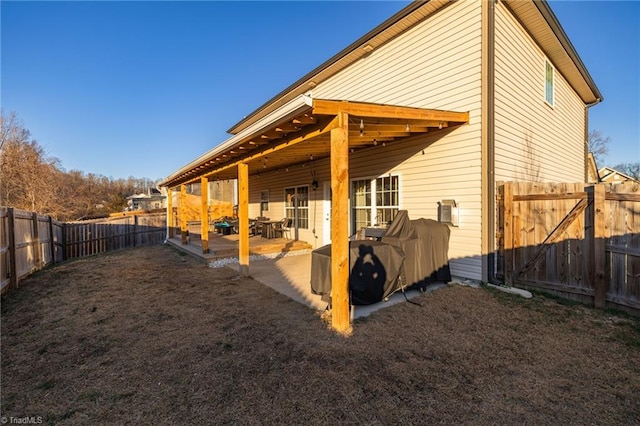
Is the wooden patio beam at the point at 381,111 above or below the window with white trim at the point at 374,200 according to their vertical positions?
above

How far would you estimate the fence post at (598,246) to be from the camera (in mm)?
3977

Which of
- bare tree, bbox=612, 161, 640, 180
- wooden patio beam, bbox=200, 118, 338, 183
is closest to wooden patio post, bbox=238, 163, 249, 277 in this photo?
wooden patio beam, bbox=200, 118, 338, 183

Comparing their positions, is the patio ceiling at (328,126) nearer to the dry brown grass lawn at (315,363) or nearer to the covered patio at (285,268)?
the covered patio at (285,268)

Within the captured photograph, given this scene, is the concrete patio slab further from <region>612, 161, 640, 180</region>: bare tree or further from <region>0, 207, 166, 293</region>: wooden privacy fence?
<region>612, 161, 640, 180</region>: bare tree

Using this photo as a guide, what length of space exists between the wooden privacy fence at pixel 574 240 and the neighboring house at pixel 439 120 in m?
0.33

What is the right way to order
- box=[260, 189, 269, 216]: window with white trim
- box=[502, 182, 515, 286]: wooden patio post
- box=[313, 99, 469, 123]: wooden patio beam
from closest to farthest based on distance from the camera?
box=[313, 99, 469, 123]: wooden patio beam, box=[502, 182, 515, 286]: wooden patio post, box=[260, 189, 269, 216]: window with white trim

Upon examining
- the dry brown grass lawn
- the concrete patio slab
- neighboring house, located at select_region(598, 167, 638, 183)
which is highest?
neighboring house, located at select_region(598, 167, 638, 183)

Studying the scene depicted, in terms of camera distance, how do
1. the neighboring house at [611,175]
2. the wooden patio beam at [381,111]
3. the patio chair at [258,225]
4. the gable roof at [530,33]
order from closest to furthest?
the wooden patio beam at [381,111], the gable roof at [530,33], the patio chair at [258,225], the neighboring house at [611,175]

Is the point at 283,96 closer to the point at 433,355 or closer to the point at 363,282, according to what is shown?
the point at 363,282

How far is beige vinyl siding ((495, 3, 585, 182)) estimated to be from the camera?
541cm

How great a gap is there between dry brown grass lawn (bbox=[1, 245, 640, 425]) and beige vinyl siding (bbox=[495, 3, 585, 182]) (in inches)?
117

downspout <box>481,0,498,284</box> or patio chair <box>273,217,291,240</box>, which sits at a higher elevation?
downspout <box>481,0,498,284</box>

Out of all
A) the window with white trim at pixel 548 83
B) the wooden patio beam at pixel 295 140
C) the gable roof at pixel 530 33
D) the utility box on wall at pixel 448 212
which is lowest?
the utility box on wall at pixel 448 212

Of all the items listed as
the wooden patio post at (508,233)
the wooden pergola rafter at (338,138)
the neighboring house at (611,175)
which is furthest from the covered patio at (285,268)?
the neighboring house at (611,175)
